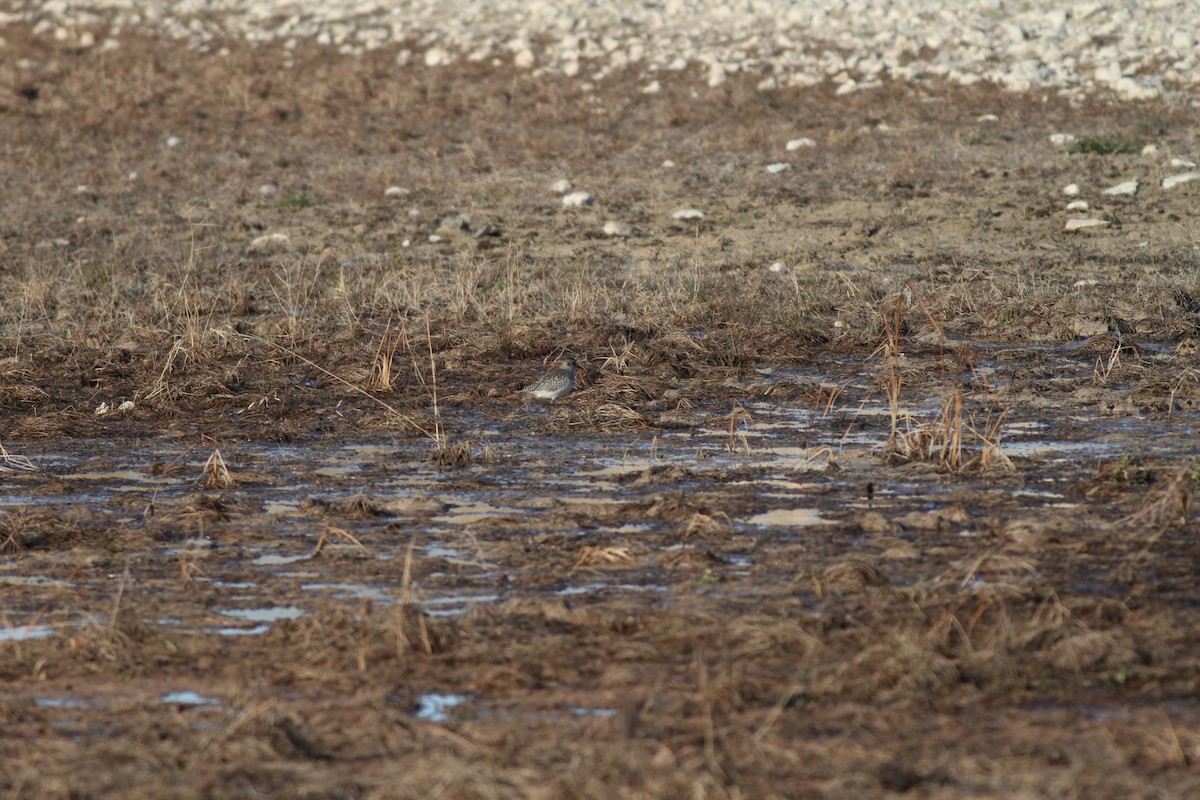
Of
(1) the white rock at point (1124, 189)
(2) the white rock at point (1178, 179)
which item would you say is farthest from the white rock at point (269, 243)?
(2) the white rock at point (1178, 179)

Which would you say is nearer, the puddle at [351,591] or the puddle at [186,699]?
the puddle at [186,699]

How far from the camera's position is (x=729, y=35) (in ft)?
64.3

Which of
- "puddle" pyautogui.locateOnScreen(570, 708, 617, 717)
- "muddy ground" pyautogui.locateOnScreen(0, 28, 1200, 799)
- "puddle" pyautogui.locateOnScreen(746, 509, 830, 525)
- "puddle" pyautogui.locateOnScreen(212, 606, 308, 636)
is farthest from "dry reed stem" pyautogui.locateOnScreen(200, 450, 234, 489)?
"puddle" pyautogui.locateOnScreen(570, 708, 617, 717)

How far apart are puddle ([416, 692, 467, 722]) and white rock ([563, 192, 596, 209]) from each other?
1054 centimetres

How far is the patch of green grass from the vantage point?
15.0 metres

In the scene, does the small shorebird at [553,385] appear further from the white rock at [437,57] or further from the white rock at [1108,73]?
the white rock at [437,57]

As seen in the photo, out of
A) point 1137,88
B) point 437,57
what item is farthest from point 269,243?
point 1137,88

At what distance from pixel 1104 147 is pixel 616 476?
10284 mm

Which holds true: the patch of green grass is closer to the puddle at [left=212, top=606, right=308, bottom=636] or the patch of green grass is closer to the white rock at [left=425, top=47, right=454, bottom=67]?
the white rock at [left=425, top=47, right=454, bottom=67]

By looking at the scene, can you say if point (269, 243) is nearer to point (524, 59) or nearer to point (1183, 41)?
point (524, 59)

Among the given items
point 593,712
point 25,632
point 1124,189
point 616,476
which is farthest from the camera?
point 1124,189

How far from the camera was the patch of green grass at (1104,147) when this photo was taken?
591 inches

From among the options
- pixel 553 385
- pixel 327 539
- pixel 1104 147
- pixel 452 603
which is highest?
pixel 452 603

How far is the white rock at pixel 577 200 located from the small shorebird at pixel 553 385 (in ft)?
20.2
